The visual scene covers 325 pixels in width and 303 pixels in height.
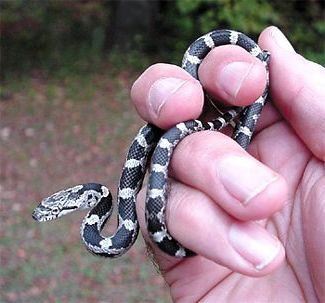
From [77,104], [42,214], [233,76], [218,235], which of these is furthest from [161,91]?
[77,104]

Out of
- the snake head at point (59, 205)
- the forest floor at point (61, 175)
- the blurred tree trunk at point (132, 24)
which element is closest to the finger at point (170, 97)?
the snake head at point (59, 205)

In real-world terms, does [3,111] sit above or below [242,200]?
below

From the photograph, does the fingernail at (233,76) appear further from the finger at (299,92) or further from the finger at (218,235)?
the finger at (218,235)

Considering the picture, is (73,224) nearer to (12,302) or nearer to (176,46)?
(12,302)

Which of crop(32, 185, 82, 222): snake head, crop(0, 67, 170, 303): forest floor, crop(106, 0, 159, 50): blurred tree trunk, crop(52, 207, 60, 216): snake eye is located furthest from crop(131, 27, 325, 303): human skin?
crop(106, 0, 159, 50): blurred tree trunk

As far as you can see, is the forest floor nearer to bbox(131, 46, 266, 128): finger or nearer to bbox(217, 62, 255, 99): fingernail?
bbox(131, 46, 266, 128): finger

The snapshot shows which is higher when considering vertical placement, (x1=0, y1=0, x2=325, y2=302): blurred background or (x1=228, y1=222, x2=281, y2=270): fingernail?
(x1=228, y1=222, x2=281, y2=270): fingernail

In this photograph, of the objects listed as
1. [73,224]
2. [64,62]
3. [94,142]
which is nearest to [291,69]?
[73,224]
